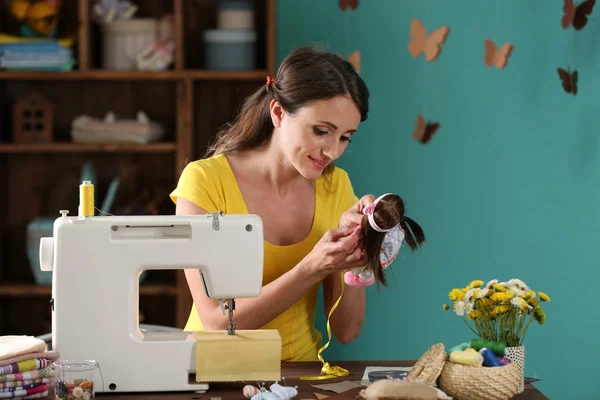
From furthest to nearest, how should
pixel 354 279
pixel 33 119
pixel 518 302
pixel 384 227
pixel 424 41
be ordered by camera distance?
pixel 33 119, pixel 424 41, pixel 354 279, pixel 384 227, pixel 518 302

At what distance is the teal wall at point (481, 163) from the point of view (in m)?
3.06

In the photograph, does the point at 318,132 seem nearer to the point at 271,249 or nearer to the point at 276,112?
the point at 276,112

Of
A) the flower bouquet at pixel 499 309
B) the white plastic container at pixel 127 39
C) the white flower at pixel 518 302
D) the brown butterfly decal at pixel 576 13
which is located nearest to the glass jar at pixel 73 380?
the flower bouquet at pixel 499 309

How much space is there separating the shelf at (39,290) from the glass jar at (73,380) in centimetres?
185

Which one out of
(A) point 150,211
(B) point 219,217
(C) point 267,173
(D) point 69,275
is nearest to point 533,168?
(C) point 267,173

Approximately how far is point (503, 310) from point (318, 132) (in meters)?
0.71

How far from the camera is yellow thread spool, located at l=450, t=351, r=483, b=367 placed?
1503 millimetres

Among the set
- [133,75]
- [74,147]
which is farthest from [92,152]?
[133,75]

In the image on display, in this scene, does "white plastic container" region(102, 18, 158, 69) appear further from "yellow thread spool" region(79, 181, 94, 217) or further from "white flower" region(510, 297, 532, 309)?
"white flower" region(510, 297, 532, 309)

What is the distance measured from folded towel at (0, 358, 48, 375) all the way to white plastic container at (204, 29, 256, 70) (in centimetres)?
203

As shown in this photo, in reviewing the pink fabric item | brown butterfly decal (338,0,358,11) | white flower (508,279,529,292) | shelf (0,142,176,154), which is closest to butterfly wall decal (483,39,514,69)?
brown butterfly decal (338,0,358,11)

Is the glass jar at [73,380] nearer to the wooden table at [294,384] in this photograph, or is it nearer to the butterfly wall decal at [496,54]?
the wooden table at [294,384]

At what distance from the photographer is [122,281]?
1.63 metres

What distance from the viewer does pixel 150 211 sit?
3461 mm
